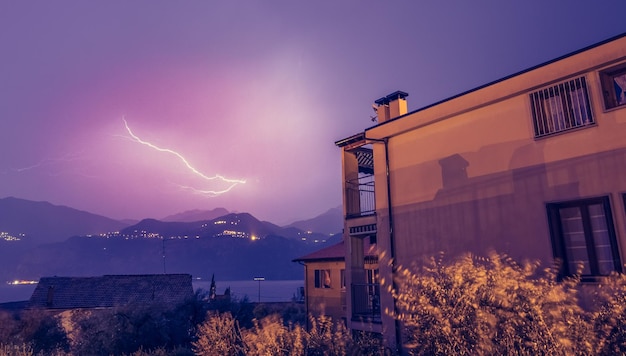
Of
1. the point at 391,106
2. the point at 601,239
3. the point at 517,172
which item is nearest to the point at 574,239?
the point at 601,239

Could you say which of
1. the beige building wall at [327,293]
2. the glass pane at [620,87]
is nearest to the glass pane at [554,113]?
the glass pane at [620,87]

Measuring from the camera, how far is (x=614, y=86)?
29.7 ft

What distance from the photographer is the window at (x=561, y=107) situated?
9.34 metres

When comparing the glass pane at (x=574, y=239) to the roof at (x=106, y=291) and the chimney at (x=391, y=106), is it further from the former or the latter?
the roof at (x=106, y=291)

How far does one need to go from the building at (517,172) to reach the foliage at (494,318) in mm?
3131

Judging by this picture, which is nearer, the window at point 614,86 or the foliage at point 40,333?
the window at point 614,86

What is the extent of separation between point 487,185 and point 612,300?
4.61 meters

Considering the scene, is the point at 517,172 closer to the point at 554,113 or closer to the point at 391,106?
the point at 554,113

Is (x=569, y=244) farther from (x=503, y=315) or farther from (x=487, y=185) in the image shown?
(x=503, y=315)

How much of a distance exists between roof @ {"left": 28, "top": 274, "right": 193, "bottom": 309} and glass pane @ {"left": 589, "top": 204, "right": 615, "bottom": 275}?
43.2 meters

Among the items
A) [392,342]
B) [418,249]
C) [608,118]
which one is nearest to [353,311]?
[392,342]

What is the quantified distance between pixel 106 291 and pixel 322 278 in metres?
32.8

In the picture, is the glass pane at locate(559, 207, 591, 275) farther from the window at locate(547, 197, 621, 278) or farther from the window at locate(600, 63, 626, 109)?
the window at locate(600, 63, 626, 109)

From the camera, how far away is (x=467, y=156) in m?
11.4
